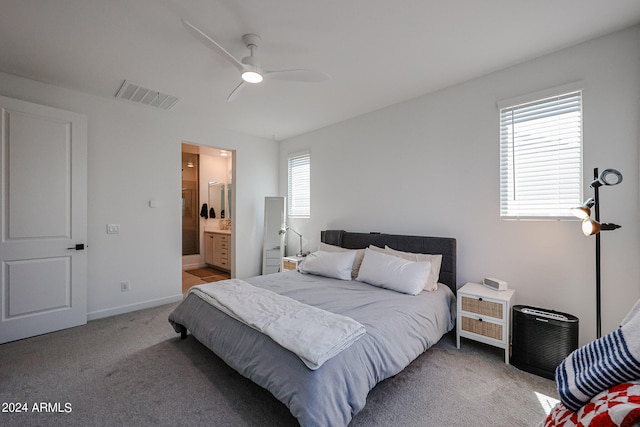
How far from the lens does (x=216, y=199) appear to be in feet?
22.2

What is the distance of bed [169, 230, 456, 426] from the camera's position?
1.47 metres

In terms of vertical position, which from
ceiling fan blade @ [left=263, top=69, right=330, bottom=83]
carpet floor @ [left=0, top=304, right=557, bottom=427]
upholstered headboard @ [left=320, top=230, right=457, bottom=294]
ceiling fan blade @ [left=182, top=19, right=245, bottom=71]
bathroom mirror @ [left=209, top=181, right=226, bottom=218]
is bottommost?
carpet floor @ [left=0, top=304, right=557, bottom=427]

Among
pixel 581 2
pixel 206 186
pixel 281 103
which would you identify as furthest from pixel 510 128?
pixel 206 186

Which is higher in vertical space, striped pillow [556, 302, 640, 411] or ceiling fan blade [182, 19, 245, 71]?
ceiling fan blade [182, 19, 245, 71]

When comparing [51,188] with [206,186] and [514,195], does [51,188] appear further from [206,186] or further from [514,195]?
[514,195]

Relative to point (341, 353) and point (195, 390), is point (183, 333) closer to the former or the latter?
point (195, 390)

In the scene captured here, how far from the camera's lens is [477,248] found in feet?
9.45

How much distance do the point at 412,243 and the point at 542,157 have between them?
146cm

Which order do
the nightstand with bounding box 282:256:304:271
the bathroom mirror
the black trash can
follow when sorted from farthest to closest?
the bathroom mirror < the nightstand with bounding box 282:256:304:271 < the black trash can

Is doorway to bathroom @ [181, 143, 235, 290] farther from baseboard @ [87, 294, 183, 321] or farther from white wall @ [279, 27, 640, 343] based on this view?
white wall @ [279, 27, 640, 343]

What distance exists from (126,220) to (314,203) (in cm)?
268

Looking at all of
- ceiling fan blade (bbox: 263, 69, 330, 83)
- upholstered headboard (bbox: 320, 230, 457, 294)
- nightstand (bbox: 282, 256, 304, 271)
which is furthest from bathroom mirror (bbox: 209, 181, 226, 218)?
ceiling fan blade (bbox: 263, 69, 330, 83)

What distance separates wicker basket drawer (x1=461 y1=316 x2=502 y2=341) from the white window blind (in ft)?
3.43

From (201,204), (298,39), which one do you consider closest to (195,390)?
(298,39)
